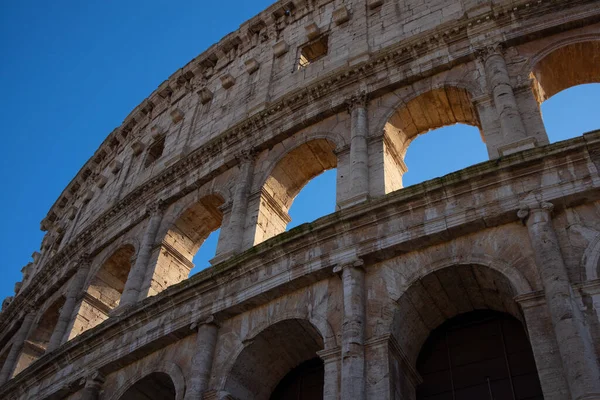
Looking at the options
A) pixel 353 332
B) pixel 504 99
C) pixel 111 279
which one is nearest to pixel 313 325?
pixel 353 332

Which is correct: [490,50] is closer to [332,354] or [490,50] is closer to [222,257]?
[222,257]

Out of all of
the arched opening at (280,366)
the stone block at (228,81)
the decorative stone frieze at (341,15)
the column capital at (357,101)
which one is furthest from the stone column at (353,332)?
the stone block at (228,81)

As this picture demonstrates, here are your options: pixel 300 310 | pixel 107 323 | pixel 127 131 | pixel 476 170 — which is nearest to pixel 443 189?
pixel 476 170

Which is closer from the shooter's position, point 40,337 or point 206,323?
point 206,323

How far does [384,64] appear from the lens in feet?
47.8

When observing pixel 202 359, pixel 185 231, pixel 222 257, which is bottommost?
pixel 202 359

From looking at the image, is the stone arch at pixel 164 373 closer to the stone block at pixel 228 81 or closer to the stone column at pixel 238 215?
the stone column at pixel 238 215

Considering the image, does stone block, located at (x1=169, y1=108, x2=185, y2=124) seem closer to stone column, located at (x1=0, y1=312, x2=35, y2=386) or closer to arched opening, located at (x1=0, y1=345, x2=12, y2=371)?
stone column, located at (x1=0, y1=312, x2=35, y2=386)

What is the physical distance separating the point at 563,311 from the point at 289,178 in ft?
26.0

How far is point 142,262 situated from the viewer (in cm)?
1542

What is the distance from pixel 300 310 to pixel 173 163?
794cm

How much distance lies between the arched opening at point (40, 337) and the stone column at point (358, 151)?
9.95 metres

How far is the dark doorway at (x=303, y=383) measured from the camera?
449 inches

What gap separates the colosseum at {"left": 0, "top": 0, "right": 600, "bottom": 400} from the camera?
9.52m
